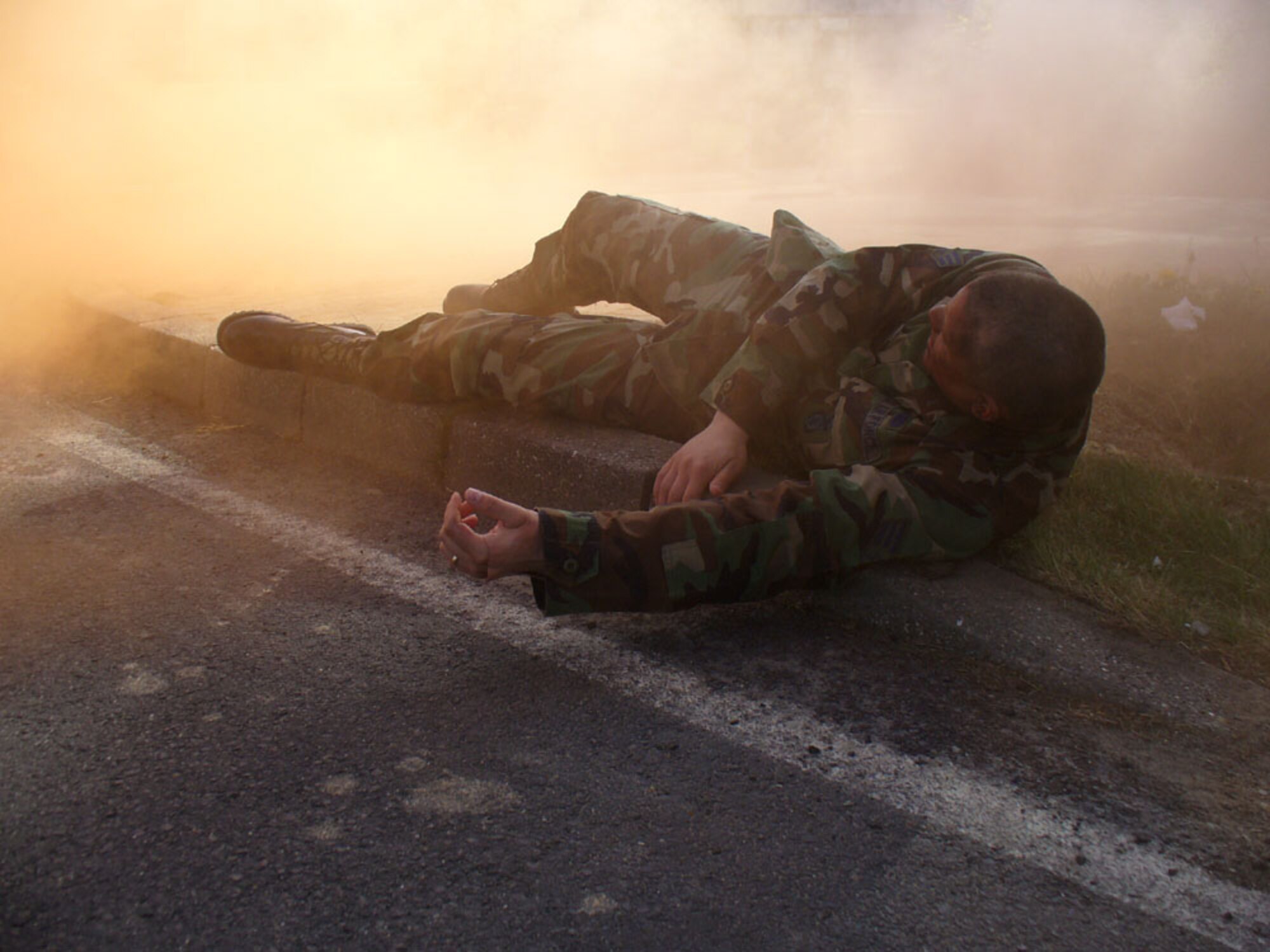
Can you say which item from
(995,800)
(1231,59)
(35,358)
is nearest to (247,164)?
(35,358)

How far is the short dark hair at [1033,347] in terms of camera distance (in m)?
2.18

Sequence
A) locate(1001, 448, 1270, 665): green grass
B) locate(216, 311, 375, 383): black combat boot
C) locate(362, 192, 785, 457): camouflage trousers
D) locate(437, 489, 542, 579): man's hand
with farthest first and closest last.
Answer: locate(216, 311, 375, 383): black combat boot < locate(362, 192, 785, 457): camouflage trousers < locate(1001, 448, 1270, 665): green grass < locate(437, 489, 542, 579): man's hand

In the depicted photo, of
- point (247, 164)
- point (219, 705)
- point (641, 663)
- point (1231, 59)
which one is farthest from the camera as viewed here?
point (1231, 59)

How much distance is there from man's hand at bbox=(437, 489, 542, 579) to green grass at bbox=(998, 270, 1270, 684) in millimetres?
1158

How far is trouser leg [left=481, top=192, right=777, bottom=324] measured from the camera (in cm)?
301

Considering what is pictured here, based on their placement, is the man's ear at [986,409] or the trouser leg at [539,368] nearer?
the man's ear at [986,409]

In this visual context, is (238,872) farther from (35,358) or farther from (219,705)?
(35,358)

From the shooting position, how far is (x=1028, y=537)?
262 centimetres

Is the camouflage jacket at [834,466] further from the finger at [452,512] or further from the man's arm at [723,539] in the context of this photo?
the finger at [452,512]

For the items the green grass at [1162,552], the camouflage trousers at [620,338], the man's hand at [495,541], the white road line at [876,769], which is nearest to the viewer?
the white road line at [876,769]

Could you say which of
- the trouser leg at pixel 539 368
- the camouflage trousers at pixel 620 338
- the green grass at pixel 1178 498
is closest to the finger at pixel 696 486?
the camouflage trousers at pixel 620 338

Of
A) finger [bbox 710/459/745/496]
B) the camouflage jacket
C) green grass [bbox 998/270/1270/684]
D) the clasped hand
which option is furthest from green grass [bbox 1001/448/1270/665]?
the clasped hand

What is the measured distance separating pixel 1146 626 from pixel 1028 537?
13.8 inches

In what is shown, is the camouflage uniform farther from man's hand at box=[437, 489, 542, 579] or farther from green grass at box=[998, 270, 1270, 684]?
green grass at box=[998, 270, 1270, 684]
